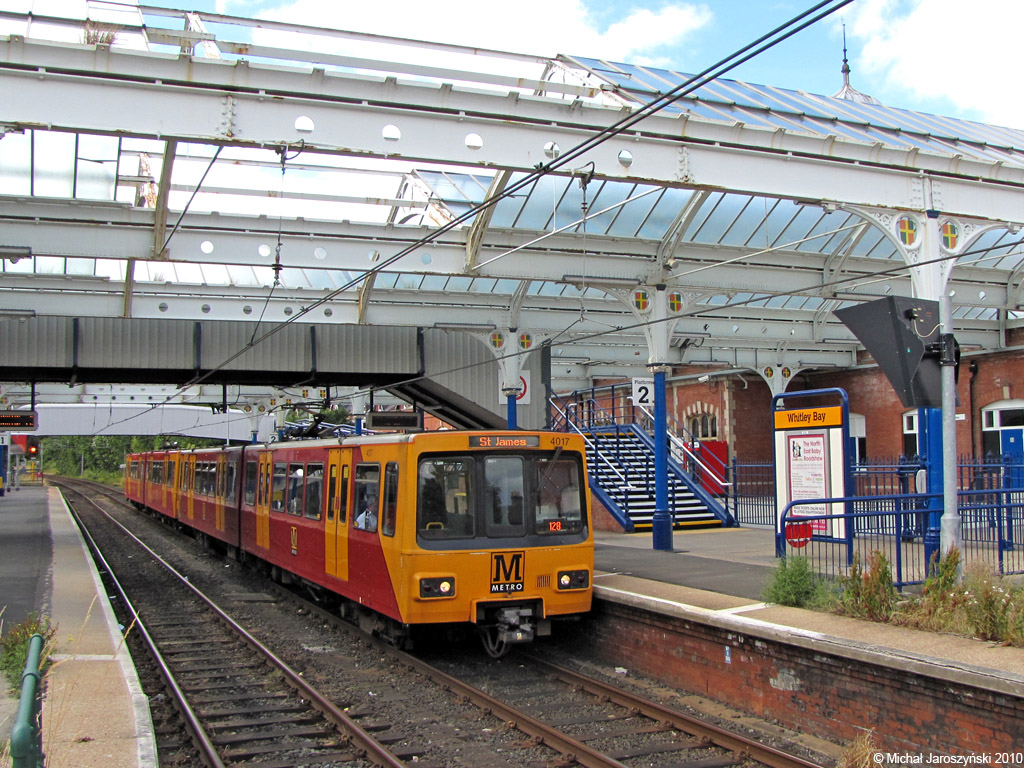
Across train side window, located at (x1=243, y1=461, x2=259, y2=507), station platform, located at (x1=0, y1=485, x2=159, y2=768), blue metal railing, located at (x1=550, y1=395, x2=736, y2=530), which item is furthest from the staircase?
station platform, located at (x1=0, y1=485, x2=159, y2=768)

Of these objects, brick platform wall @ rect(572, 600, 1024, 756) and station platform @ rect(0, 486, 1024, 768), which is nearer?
brick platform wall @ rect(572, 600, 1024, 756)

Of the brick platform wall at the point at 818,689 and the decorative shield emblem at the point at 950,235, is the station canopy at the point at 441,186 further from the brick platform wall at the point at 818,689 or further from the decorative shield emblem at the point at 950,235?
the brick platform wall at the point at 818,689

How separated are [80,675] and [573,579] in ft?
16.7

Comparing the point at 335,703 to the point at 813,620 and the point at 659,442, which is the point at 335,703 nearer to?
the point at 813,620

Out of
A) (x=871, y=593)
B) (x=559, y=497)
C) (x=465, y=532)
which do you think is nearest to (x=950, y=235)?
(x=871, y=593)

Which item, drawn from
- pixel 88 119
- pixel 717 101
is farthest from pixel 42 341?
pixel 717 101

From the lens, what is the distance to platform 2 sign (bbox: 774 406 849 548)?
12539mm

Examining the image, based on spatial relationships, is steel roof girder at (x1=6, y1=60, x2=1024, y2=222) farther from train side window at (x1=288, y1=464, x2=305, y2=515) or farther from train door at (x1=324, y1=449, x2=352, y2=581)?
train side window at (x1=288, y1=464, x2=305, y2=515)

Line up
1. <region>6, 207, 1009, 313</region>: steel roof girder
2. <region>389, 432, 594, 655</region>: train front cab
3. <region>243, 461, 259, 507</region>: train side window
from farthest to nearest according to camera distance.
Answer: <region>243, 461, 259, 507</region>: train side window
<region>6, 207, 1009, 313</region>: steel roof girder
<region>389, 432, 594, 655</region>: train front cab

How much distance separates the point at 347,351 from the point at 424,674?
13942 mm

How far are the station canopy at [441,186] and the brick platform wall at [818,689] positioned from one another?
13.3 ft

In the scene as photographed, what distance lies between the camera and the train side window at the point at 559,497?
10.3m

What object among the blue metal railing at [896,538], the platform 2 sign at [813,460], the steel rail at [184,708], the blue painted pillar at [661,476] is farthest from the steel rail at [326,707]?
the blue painted pillar at [661,476]

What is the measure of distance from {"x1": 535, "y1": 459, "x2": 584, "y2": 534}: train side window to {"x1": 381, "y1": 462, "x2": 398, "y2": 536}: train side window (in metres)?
1.60
